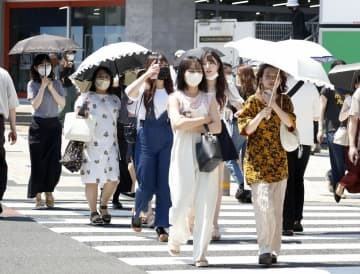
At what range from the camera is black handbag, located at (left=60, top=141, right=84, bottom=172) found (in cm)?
1333

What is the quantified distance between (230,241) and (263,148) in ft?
6.15

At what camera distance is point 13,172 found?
19.9 meters

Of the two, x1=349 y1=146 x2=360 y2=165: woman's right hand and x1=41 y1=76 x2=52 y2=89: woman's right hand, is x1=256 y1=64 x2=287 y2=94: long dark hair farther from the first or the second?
x1=41 y1=76 x2=52 y2=89: woman's right hand

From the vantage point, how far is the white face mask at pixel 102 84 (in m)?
13.2

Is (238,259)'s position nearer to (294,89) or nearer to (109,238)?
(109,238)

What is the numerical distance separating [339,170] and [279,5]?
849 inches

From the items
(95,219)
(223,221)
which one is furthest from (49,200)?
(223,221)

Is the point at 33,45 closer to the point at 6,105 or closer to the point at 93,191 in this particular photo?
the point at 6,105

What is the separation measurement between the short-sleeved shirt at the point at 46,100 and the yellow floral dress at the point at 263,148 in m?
4.36

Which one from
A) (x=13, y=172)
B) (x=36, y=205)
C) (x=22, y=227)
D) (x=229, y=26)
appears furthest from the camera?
(x=229, y=26)

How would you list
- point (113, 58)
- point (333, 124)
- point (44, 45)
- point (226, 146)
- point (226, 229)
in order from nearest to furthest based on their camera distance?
point (226, 146) → point (113, 58) → point (226, 229) → point (44, 45) → point (333, 124)

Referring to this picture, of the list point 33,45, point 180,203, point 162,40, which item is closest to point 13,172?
point 33,45

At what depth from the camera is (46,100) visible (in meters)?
14.7

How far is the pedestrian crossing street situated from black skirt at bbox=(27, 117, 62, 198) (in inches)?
12.5
